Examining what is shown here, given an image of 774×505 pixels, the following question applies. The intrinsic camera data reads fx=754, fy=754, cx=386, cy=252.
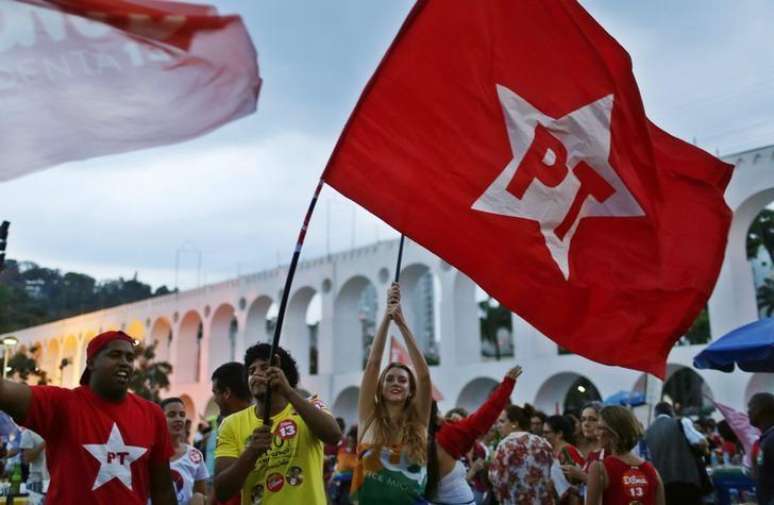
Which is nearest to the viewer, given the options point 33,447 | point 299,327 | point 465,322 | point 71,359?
point 33,447

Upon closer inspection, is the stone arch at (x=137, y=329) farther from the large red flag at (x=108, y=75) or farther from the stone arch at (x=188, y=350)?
the large red flag at (x=108, y=75)

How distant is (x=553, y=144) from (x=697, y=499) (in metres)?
4.40

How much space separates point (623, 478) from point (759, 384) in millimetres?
13974

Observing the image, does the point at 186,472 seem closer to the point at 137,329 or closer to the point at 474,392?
the point at 474,392

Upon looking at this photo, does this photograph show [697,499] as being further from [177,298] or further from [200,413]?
[177,298]

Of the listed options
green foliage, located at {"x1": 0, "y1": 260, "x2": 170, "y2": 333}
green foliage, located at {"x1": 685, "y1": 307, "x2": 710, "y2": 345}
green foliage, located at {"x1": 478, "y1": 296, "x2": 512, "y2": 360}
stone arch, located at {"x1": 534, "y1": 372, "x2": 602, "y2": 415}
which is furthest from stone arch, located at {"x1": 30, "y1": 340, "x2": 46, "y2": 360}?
green foliage, located at {"x1": 685, "y1": 307, "x2": 710, "y2": 345}

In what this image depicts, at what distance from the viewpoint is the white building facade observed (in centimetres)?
1709

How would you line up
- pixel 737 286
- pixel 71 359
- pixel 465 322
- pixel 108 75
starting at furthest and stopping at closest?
pixel 71 359, pixel 465 322, pixel 737 286, pixel 108 75

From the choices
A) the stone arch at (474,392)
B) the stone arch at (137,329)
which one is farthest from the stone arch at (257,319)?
the stone arch at (474,392)

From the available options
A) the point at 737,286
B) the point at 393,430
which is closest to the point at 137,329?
the point at 737,286

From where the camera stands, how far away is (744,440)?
7.68 metres

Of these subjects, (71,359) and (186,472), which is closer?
(186,472)

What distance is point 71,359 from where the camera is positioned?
45.6 metres

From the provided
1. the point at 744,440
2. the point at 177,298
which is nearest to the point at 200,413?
the point at 177,298
